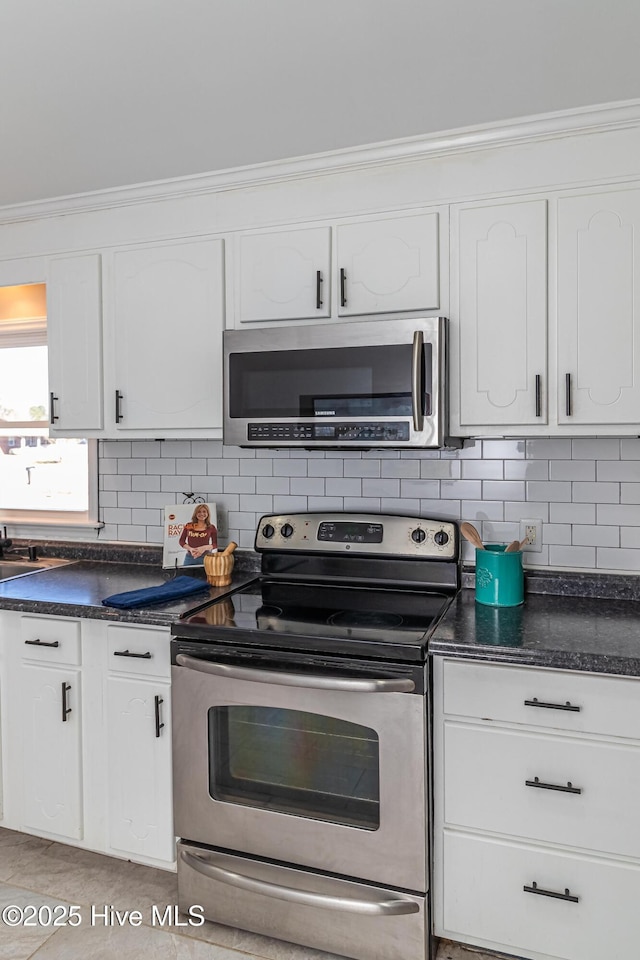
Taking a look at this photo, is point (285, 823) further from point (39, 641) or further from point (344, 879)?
point (39, 641)

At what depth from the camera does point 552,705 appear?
171 centimetres

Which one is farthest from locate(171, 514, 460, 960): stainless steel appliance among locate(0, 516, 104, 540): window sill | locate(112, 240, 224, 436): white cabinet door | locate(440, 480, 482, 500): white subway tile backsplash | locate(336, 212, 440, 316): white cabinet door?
locate(0, 516, 104, 540): window sill

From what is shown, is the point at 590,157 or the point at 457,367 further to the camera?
the point at 457,367

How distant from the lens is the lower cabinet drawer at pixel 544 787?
1.66 meters

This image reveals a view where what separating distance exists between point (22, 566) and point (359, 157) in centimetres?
212

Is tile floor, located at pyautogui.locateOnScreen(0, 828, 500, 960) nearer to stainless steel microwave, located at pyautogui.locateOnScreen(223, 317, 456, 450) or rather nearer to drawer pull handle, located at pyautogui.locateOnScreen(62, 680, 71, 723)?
drawer pull handle, located at pyautogui.locateOnScreen(62, 680, 71, 723)

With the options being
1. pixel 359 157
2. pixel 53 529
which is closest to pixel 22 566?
pixel 53 529

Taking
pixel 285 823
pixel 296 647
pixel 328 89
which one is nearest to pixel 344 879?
pixel 285 823

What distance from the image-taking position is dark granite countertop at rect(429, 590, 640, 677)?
5.49ft

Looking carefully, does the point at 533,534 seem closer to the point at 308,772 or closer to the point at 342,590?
the point at 342,590

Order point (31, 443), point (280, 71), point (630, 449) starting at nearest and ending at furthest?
1. point (280, 71)
2. point (630, 449)
3. point (31, 443)

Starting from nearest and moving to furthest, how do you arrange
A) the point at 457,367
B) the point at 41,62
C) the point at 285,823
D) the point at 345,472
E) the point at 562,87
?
the point at 41,62, the point at 562,87, the point at 285,823, the point at 457,367, the point at 345,472

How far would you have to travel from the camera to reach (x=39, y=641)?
2279 millimetres

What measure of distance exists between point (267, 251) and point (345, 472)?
2.71 ft
